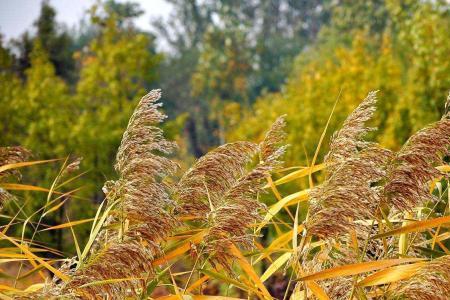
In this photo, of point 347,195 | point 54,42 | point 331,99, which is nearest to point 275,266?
point 347,195

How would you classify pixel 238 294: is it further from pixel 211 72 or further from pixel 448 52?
pixel 211 72

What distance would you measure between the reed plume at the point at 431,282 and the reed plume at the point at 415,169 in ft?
0.82

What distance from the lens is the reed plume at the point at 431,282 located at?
8.23 ft

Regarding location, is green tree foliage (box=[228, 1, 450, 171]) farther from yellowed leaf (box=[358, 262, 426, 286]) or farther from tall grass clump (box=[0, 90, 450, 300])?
yellowed leaf (box=[358, 262, 426, 286])

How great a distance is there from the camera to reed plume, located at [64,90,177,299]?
8.10 feet

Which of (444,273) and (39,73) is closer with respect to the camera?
(444,273)

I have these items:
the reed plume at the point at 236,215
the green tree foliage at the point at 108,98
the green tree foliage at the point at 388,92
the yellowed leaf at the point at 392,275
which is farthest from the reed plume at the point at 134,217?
the green tree foliage at the point at 108,98

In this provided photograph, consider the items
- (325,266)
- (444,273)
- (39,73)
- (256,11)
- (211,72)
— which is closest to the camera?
(444,273)

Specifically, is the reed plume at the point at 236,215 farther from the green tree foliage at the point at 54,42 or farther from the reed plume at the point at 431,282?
the green tree foliage at the point at 54,42

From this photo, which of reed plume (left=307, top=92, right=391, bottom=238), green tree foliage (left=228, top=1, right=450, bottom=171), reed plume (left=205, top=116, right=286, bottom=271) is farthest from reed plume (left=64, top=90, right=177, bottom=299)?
green tree foliage (left=228, top=1, right=450, bottom=171)

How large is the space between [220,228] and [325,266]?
0.68 metres

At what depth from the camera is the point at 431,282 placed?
99.8 inches

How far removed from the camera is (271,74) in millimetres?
56594

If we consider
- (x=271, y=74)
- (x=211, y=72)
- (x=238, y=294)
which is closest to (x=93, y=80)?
(x=238, y=294)
